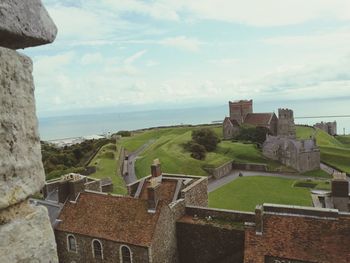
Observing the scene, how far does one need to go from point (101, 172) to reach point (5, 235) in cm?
4282

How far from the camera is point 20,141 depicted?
2039 mm

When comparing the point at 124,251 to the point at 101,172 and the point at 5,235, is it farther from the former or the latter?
the point at 101,172

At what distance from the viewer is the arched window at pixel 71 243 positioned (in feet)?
69.3

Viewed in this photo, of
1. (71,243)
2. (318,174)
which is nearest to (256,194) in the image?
(318,174)

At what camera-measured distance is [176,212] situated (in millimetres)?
21312

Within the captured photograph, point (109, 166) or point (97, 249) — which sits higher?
point (109, 166)

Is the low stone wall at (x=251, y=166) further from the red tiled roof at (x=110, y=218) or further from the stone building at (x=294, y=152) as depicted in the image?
the red tiled roof at (x=110, y=218)

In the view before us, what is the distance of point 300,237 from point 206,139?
46825 millimetres

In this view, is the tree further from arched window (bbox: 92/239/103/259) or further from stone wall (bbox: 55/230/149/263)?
arched window (bbox: 92/239/103/259)

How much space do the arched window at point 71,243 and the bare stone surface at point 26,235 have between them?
20.4 meters

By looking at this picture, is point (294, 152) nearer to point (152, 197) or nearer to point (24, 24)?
point (152, 197)

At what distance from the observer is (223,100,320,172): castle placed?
5531cm

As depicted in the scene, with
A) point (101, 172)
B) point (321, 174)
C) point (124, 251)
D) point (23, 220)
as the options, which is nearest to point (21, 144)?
point (23, 220)

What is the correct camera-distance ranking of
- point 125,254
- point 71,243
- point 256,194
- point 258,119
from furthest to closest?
point 258,119 → point 256,194 → point 71,243 → point 125,254
